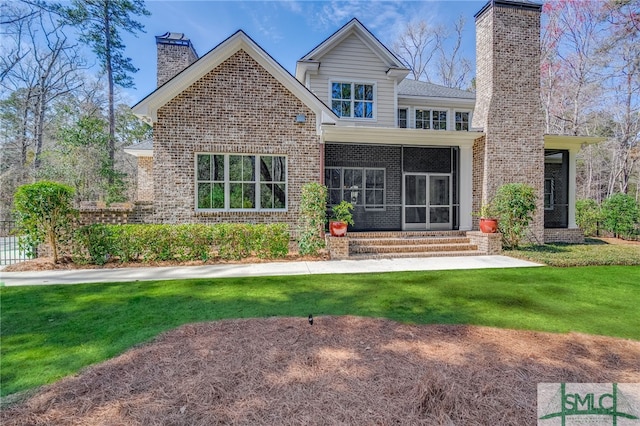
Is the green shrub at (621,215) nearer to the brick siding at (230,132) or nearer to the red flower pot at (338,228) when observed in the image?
the red flower pot at (338,228)

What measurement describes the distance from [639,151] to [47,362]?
2906cm

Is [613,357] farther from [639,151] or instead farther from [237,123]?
[639,151]

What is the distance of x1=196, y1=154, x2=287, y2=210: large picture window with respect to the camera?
1045cm

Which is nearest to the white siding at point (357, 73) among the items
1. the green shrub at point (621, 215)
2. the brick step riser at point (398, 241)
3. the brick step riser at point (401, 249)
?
the brick step riser at point (398, 241)

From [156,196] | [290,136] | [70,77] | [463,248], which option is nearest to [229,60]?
[290,136]

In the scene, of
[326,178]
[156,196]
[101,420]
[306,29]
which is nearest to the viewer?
[101,420]

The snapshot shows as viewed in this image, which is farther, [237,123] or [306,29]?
[306,29]

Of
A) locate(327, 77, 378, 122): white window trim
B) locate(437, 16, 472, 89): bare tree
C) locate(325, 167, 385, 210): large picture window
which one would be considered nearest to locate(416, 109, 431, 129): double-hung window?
locate(327, 77, 378, 122): white window trim

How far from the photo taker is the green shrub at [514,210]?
10.4 m

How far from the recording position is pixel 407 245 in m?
10.4

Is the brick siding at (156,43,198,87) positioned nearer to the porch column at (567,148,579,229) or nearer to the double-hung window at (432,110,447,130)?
the double-hung window at (432,110,447,130)

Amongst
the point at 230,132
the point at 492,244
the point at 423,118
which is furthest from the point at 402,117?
the point at 230,132

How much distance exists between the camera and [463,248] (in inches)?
420

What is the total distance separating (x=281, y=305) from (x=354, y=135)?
7662 mm
